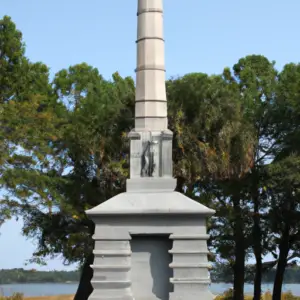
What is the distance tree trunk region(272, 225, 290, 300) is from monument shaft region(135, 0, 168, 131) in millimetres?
16492

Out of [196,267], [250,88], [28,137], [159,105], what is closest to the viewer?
[196,267]

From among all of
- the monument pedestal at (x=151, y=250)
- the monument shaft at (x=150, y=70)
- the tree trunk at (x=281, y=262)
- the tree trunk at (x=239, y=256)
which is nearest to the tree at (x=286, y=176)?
the tree trunk at (x=281, y=262)

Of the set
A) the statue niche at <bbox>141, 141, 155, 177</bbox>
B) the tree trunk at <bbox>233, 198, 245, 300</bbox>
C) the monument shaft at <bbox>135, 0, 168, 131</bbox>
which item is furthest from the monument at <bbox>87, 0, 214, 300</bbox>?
the tree trunk at <bbox>233, 198, 245, 300</bbox>

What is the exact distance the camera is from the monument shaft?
52.2ft

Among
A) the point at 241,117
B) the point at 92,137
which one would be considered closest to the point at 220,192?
the point at 241,117

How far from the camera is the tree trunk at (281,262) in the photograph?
102ft

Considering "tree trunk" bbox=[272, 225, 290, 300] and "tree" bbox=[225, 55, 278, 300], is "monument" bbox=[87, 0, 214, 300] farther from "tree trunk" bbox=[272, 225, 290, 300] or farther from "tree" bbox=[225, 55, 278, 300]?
"tree trunk" bbox=[272, 225, 290, 300]

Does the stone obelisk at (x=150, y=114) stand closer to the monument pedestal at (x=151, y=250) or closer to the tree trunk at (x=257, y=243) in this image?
the monument pedestal at (x=151, y=250)

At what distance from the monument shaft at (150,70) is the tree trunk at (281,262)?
54.1 ft

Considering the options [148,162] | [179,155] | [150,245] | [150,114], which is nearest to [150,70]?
[150,114]

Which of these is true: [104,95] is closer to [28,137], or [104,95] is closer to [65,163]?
[65,163]

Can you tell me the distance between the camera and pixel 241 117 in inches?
1118

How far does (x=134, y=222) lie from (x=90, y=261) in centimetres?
1392

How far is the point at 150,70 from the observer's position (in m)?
16.0
